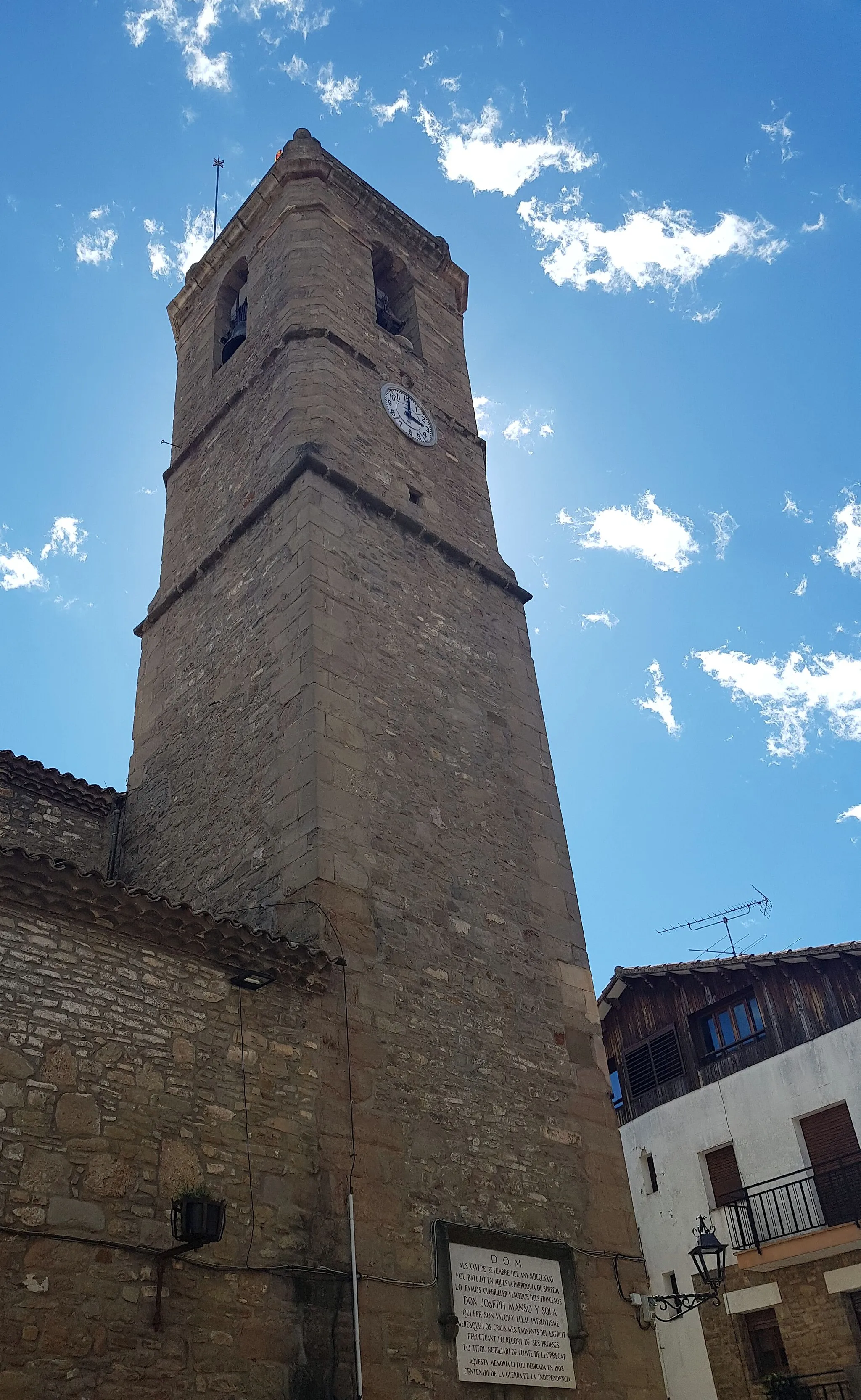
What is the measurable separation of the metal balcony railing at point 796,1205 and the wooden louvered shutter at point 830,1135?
17cm

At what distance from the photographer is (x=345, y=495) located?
39.3 ft

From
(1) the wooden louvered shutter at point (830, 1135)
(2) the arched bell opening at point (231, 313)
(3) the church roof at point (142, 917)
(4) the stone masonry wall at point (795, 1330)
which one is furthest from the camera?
(2) the arched bell opening at point (231, 313)

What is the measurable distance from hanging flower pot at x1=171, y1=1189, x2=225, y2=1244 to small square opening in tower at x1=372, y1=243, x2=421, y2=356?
1257 cm

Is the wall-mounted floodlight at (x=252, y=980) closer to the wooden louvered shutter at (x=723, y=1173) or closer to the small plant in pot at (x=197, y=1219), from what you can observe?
the small plant in pot at (x=197, y=1219)

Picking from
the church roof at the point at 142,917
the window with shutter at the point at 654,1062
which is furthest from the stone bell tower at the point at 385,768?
the window with shutter at the point at 654,1062

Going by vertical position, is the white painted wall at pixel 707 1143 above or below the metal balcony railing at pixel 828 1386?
above

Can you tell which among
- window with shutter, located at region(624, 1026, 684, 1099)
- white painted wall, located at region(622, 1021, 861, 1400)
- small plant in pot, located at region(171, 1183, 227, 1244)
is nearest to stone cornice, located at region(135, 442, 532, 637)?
white painted wall, located at region(622, 1021, 861, 1400)

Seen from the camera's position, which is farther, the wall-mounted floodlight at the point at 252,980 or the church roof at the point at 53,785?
the church roof at the point at 53,785

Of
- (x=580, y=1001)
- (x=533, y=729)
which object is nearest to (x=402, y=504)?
(x=533, y=729)

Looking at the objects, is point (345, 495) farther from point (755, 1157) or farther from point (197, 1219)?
point (755, 1157)

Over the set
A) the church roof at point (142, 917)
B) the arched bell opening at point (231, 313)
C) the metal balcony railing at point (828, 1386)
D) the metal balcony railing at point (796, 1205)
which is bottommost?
the metal balcony railing at point (828, 1386)

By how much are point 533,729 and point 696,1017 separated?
6569 millimetres

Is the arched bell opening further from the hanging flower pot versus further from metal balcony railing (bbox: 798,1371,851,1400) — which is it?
metal balcony railing (bbox: 798,1371,851,1400)

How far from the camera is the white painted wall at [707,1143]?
→ 542 inches
